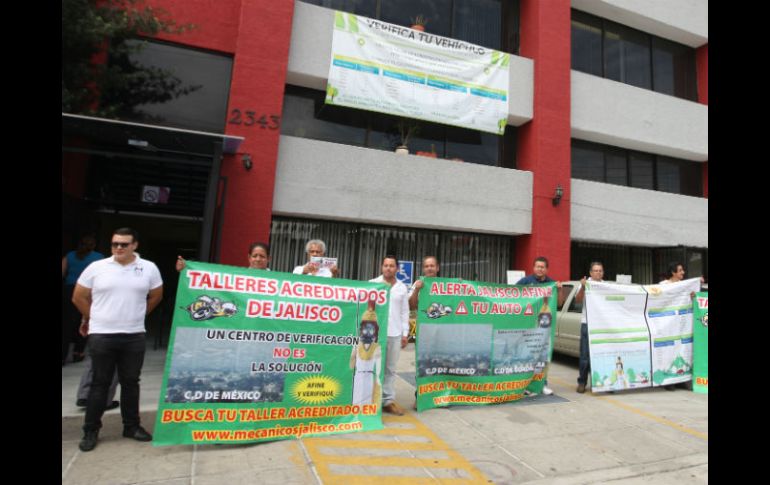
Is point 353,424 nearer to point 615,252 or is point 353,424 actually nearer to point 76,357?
point 76,357

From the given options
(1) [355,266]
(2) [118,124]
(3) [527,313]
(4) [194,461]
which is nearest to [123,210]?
(2) [118,124]

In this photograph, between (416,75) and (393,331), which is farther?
(416,75)

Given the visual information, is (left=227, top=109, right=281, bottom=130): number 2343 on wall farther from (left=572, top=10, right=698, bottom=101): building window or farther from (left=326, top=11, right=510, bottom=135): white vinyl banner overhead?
(left=572, top=10, right=698, bottom=101): building window

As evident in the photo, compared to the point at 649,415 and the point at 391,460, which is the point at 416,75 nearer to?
the point at 649,415

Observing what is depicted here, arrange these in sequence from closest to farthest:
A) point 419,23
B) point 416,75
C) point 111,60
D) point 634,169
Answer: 1. point 111,60
2. point 416,75
3. point 419,23
4. point 634,169

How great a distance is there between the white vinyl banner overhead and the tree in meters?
3.32

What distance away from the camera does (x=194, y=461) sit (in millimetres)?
3361

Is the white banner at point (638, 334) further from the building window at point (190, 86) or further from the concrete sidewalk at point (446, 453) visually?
the building window at point (190, 86)

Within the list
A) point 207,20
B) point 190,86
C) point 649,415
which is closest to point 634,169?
point 649,415

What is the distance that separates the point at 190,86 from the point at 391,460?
857cm

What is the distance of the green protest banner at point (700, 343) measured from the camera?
6.45 m

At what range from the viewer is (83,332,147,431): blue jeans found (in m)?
3.57

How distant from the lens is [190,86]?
8820mm

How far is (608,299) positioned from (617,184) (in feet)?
25.2
